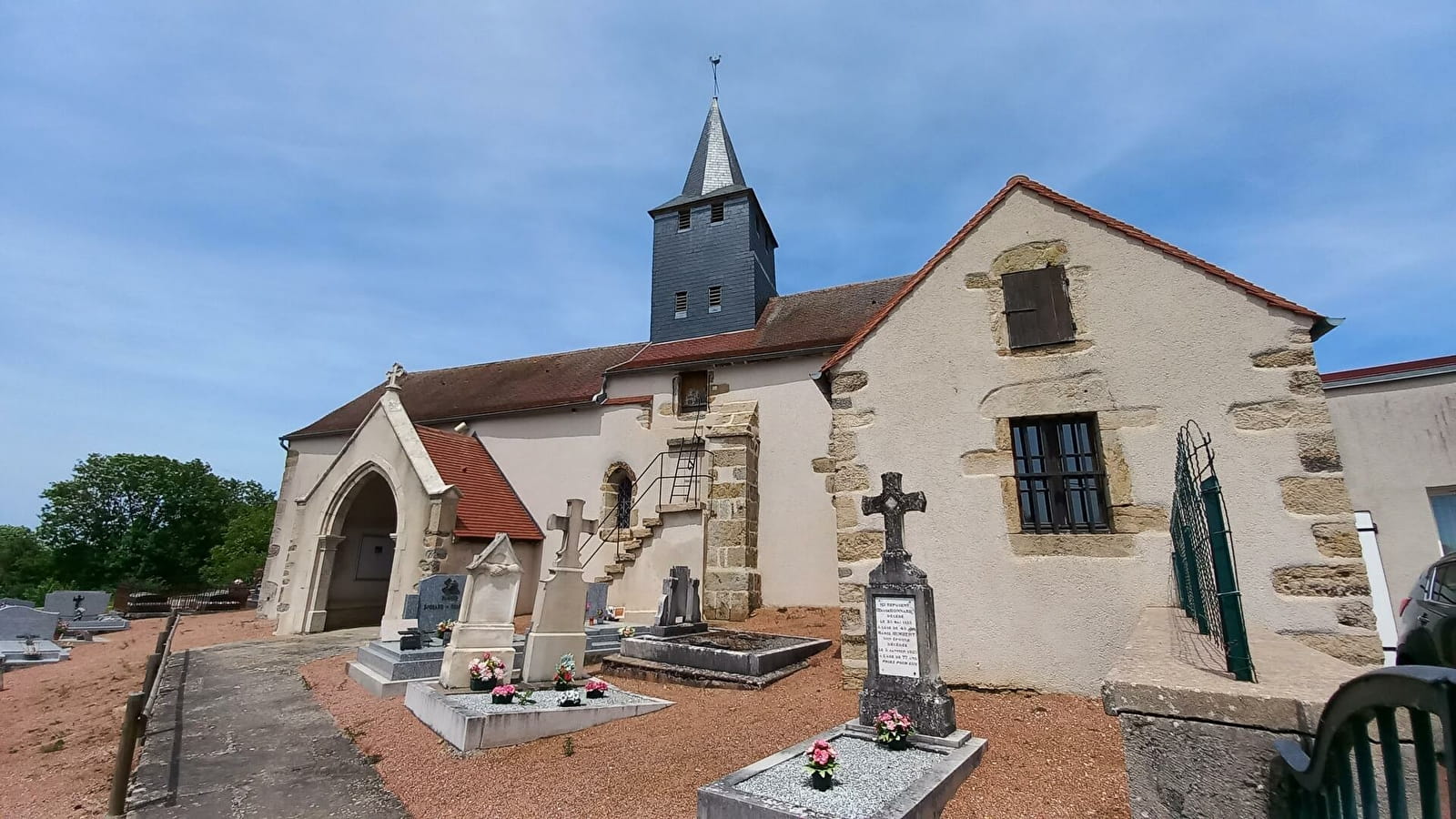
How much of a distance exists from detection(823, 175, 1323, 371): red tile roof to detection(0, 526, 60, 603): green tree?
49.2m

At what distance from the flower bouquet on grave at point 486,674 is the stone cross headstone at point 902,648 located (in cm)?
447

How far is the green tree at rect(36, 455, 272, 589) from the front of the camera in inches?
1463

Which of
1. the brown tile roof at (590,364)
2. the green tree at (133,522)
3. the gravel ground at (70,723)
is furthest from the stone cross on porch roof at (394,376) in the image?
the green tree at (133,522)

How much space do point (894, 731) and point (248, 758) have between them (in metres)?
6.06

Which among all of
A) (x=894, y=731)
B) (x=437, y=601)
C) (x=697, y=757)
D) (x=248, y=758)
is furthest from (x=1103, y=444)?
(x=437, y=601)

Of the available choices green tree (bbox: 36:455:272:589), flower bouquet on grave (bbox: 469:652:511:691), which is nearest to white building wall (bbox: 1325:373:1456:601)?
flower bouquet on grave (bbox: 469:652:511:691)

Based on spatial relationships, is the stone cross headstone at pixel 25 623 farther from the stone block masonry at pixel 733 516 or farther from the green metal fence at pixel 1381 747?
the green metal fence at pixel 1381 747

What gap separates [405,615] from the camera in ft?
34.5

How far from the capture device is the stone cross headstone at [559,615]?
321 inches

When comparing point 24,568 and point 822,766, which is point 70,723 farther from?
point 24,568

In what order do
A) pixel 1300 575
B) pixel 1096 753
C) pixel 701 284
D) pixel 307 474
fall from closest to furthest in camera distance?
1. pixel 1096 753
2. pixel 1300 575
3. pixel 701 284
4. pixel 307 474

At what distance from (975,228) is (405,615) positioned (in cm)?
1082

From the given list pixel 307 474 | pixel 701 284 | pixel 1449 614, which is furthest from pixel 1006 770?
pixel 307 474

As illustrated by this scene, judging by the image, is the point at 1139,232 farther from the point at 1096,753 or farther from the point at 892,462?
the point at 1096,753
